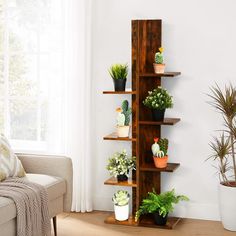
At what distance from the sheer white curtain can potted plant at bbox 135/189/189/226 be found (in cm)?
62

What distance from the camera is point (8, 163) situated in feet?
13.3

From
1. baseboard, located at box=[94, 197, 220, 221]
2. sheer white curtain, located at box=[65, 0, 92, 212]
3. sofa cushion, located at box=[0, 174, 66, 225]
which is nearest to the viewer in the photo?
sofa cushion, located at box=[0, 174, 66, 225]

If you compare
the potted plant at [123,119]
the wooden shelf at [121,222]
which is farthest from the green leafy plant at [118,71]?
the wooden shelf at [121,222]

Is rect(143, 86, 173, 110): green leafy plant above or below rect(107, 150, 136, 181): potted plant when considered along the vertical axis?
above

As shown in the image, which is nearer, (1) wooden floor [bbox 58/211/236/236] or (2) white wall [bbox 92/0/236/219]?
(1) wooden floor [bbox 58/211/236/236]

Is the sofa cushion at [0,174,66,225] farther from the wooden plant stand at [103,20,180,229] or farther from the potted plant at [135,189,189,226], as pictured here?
the potted plant at [135,189,189,226]

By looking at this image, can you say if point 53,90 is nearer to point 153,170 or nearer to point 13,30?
point 13,30

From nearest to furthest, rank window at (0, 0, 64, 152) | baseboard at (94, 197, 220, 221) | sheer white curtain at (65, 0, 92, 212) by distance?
1. baseboard at (94, 197, 220, 221)
2. sheer white curtain at (65, 0, 92, 212)
3. window at (0, 0, 64, 152)

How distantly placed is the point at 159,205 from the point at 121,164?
0.48 m

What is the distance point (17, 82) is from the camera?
17.3 feet

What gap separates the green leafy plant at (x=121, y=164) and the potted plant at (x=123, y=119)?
182 mm

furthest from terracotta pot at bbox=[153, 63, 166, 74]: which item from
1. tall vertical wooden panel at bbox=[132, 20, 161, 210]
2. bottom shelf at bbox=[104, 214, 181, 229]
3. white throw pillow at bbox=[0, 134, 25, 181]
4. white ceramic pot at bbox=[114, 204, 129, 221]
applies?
white throw pillow at bbox=[0, 134, 25, 181]

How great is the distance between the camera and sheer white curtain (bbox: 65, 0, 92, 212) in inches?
191

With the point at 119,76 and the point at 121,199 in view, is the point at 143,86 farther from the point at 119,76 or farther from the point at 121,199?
the point at 121,199
